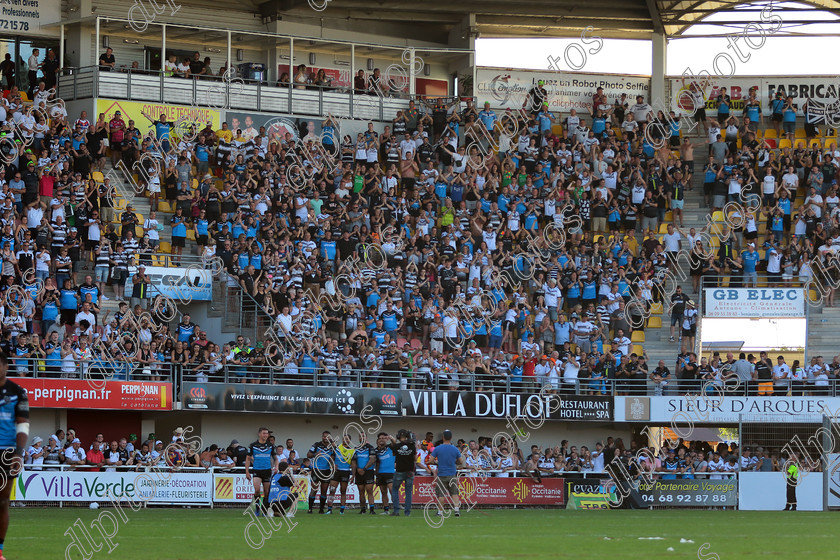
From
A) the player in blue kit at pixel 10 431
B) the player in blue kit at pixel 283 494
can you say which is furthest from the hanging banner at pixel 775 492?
the player in blue kit at pixel 10 431

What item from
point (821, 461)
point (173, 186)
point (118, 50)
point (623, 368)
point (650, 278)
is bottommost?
point (821, 461)

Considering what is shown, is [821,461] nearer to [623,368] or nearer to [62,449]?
[623,368]

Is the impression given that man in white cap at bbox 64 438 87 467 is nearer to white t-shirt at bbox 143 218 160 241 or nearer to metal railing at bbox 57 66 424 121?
white t-shirt at bbox 143 218 160 241

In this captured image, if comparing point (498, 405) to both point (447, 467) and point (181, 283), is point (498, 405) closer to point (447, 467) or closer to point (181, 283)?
point (181, 283)

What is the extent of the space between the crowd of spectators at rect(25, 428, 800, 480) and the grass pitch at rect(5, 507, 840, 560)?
3784mm

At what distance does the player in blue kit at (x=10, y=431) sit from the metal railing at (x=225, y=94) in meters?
28.2

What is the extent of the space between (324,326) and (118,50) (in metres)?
14.3

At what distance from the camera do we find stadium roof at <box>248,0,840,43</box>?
156ft

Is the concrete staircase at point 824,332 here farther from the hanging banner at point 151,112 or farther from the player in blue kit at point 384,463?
the hanging banner at point 151,112

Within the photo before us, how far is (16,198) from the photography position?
110ft

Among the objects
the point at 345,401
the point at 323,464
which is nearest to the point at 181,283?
the point at 345,401

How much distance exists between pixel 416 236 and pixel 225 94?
9226 millimetres

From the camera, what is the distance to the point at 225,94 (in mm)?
42656

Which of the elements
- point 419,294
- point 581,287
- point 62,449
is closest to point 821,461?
point 581,287
